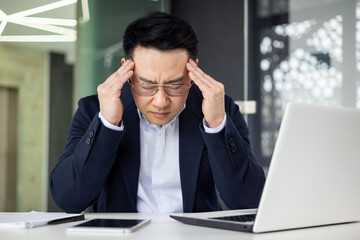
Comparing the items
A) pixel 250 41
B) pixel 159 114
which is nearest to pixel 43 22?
pixel 250 41

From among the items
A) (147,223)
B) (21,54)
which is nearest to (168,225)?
(147,223)

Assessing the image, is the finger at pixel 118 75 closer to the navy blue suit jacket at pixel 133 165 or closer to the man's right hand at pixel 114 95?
the man's right hand at pixel 114 95

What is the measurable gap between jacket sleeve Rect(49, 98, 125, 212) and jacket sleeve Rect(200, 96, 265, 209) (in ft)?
1.17

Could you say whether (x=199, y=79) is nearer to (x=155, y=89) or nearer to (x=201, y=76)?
(x=201, y=76)

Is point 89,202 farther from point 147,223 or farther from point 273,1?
point 273,1

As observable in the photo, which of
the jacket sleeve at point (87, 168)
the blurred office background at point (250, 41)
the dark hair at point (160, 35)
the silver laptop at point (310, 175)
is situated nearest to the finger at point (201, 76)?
the dark hair at point (160, 35)

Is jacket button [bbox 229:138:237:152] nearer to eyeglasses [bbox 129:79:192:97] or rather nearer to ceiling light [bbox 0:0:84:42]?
eyeglasses [bbox 129:79:192:97]

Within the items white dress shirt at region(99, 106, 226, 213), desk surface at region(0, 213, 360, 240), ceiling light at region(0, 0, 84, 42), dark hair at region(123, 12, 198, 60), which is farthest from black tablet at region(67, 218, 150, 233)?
ceiling light at region(0, 0, 84, 42)

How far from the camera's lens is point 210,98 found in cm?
178

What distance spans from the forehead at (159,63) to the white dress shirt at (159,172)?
247 mm

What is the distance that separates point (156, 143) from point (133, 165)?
5.5 inches

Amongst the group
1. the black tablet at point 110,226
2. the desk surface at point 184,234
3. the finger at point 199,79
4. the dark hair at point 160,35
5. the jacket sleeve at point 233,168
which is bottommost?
the desk surface at point 184,234

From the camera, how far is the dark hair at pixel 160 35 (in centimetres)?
183

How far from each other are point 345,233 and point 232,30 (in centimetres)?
350
